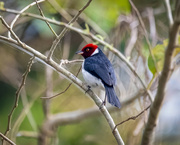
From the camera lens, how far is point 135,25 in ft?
15.8

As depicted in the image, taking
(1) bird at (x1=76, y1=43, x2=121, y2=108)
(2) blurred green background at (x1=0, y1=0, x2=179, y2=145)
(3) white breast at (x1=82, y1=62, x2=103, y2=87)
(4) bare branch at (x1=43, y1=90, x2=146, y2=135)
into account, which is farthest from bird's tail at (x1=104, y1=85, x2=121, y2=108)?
(4) bare branch at (x1=43, y1=90, x2=146, y2=135)

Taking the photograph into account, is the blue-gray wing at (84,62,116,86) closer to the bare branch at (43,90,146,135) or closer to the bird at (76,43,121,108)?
the bird at (76,43,121,108)

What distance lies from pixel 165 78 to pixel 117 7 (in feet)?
7.80

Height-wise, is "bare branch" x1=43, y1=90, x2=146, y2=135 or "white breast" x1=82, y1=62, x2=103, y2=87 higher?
"white breast" x1=82, y1=62, x2=103, y2=87

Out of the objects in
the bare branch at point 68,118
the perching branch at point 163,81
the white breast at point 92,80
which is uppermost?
the white breast at point 92,80

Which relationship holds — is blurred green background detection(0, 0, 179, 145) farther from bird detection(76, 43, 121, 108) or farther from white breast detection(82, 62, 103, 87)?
white breast detection(82, 62, 103, 87)

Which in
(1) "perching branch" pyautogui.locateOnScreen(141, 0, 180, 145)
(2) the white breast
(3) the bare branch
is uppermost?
(2) the white breast

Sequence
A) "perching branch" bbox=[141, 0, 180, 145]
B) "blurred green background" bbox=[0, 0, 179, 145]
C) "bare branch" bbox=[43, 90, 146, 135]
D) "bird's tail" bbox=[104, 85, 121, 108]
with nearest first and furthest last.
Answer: "perching branch" bbox=[141, 0, 180, 145]
"bird's tail" bbox=[104, 85, 121, 108]
"blurred green background" bbox=[0, 0, 179, 145]
"bare branch" bbox=[43, 90, 146, 135]

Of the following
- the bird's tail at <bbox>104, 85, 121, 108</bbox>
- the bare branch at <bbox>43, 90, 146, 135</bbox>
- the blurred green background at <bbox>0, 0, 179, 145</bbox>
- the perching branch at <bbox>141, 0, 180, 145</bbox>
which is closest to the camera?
the perching branch at <bbox>141, 0, 180, 145</bbox>

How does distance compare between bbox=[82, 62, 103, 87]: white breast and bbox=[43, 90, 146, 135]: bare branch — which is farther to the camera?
bbox=[43, 90, 146, 135]: bare branch

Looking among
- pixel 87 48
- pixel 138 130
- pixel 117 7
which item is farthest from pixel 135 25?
pixel 138 130

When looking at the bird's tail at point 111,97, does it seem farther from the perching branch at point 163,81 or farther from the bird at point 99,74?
the perching branch at point 163,81

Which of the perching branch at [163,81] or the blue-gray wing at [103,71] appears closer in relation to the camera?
the perching branch at [163,81]

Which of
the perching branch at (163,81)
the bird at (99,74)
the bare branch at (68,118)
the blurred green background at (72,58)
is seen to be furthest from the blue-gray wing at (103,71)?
the perching branch at (163,81)
